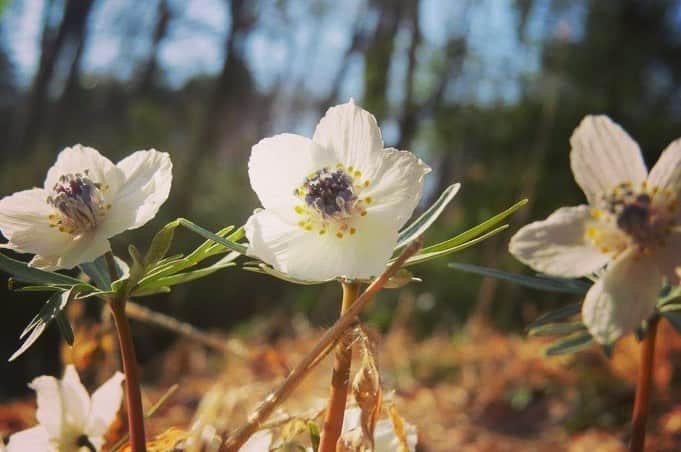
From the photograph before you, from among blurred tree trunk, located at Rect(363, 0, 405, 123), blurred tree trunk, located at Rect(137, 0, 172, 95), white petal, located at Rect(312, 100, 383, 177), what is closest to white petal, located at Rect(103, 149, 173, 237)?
white petal, located at Rect(312, 100, 383, 177)

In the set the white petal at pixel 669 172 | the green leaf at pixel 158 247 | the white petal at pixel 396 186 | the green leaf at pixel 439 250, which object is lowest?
the green leaf at pixel 158 247

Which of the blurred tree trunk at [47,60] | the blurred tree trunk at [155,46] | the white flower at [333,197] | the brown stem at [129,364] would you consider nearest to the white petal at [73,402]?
the brown stem at [129,364]

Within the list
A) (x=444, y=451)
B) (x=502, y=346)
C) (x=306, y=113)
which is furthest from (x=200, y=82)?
(x=444, y=451)

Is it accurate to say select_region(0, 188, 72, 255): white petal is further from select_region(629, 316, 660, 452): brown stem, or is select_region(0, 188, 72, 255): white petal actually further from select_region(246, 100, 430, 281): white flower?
select_region(629, 316, 660, 452): brown stem

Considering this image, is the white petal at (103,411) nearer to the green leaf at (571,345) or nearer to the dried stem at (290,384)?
the dried stem at (290,384)

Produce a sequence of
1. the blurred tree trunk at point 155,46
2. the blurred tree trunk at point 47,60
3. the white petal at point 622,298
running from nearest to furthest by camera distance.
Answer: the white petal at point 622,298 < the blurred tree trunk at point 47,60 < the blurred tree trunk at point 155,46

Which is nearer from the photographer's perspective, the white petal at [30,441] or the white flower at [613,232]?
the white flower at [613,232]

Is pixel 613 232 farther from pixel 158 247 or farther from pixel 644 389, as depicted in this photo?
pixel 158 247
